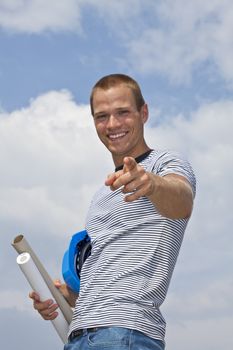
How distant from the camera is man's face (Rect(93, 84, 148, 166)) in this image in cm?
391

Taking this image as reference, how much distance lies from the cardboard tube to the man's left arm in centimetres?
116

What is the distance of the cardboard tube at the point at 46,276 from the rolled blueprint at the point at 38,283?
4cm

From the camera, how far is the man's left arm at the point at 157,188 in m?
2.76

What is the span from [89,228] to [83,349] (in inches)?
31.1

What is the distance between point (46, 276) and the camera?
426cm

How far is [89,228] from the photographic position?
391cm

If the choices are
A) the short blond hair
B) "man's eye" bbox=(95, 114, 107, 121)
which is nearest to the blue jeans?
"man's eye" bbox=(95, 114, 107, 121)

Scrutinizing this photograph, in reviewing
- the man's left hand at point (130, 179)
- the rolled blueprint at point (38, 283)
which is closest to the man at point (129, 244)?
the man's left hand at point (130, 179)

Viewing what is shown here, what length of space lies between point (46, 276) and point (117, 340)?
1.09 metres

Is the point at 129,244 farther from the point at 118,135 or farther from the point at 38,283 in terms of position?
the point at 38,283

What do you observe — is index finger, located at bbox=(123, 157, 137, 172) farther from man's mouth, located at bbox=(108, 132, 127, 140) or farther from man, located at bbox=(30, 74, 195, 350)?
man's mouth, located at bbox=(108, 132, 127, 140)

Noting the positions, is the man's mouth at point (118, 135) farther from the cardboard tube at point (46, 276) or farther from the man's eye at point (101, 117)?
the cardboard tube at point (46, 276)

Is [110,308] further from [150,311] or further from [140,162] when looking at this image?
[140,162]

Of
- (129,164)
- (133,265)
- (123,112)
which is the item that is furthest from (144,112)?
(129,164)
